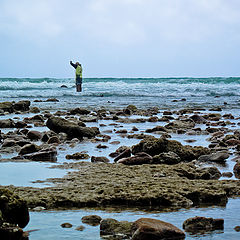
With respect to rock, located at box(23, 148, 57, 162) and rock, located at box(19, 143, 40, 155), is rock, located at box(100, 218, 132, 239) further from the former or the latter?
rock, located at box(19, 143, 40, 155)

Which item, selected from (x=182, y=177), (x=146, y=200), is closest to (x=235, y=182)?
(x=182, y=177)

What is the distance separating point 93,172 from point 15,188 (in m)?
1.23

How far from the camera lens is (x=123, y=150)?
7418mm

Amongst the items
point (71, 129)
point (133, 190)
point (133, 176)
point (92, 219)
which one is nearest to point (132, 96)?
point (71, 129)

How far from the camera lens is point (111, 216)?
12.4ft

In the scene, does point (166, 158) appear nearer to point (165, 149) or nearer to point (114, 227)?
point (165, 149)

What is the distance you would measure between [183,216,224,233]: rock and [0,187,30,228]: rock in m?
1.27

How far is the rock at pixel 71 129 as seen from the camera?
31.9ft

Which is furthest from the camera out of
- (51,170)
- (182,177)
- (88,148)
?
(88,148)

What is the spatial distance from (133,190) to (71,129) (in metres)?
5.53

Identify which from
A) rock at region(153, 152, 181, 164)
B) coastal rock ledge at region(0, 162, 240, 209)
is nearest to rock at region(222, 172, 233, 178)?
coastal rock ledge at region(0, 162, 240, 209)

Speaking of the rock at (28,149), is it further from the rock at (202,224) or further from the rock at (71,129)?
the rock at (202,224)

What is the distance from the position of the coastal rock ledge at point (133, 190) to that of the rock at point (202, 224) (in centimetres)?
67

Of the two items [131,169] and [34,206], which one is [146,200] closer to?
[34,206]
